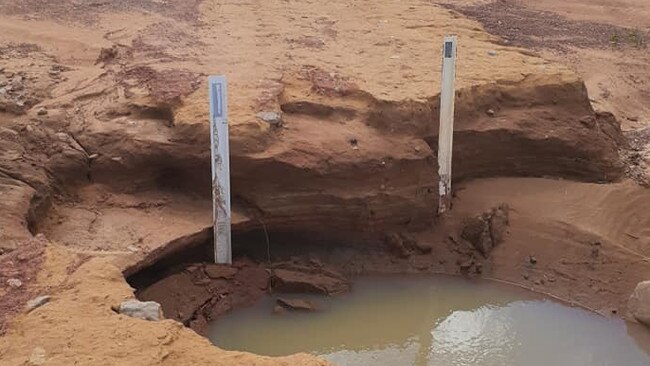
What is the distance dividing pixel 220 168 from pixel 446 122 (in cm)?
190

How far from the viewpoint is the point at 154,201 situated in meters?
5.95

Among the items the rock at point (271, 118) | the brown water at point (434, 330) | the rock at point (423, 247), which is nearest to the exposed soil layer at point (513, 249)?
the rock at point (423, 247)

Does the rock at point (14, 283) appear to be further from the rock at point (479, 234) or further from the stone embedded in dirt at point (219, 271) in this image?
the rock at point (479, 234)

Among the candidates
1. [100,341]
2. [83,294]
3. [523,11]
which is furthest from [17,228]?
[523,11]

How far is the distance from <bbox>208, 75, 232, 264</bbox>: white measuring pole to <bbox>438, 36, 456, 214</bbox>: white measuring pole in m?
1.76

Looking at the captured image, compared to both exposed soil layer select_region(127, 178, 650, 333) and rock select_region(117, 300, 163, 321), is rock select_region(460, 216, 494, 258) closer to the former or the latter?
exposed soil layer select_region(127, 178, 650, 333)

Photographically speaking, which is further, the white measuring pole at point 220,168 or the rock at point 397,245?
the rock at point 397,245

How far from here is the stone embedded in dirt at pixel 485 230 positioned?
6504 mm

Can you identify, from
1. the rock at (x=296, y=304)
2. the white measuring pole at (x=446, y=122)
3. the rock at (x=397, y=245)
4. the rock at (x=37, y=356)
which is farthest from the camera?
the rock at (x=397, y=245)

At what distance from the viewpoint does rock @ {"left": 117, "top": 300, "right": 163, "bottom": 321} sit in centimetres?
410

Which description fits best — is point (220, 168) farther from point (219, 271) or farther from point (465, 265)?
point (465, 265)

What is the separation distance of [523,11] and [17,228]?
8891mm

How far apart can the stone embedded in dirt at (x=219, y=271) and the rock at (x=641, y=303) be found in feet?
9.93

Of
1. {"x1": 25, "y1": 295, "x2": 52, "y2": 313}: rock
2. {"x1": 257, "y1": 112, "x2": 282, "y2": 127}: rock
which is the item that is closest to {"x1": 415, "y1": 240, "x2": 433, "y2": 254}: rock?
{"x1": 257, "y1": 112, "x2": 282, "y2": 127}: rock
